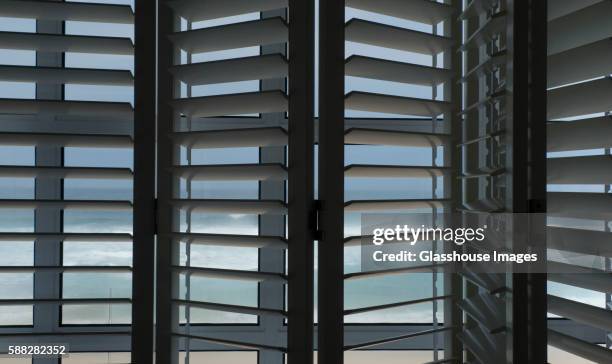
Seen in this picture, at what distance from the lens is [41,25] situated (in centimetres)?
136

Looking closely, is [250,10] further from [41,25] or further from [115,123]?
[41,25]

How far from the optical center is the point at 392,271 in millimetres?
1096

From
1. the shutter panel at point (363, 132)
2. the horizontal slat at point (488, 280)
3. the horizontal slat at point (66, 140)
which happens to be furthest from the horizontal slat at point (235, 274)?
the horizontal slat at point (488, 280)

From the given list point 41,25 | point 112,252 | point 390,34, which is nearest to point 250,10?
point 390,34

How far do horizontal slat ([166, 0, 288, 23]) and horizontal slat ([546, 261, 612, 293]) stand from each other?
0.77 meters

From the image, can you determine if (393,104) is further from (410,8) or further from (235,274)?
(235,274)

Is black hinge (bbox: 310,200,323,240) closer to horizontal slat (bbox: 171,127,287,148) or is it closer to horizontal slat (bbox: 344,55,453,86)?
horizontal slat (bbox: 171,127,287,148)

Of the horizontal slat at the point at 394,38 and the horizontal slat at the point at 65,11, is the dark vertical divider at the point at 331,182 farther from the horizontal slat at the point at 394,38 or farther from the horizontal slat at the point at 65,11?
the horizontal slat at the point at 65,11

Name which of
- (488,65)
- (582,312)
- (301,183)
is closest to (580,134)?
(488,65)

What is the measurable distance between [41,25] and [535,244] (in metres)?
1.31

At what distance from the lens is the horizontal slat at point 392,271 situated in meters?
1.04

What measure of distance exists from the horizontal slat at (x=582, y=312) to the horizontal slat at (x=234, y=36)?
761 mm

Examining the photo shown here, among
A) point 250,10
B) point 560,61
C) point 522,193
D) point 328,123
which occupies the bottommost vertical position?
point 522,193

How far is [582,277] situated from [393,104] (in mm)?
504
